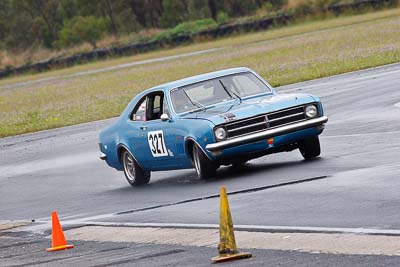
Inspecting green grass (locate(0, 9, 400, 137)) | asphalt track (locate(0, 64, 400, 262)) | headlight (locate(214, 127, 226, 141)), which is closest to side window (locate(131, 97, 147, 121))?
asphalt track (locate(0, 64, 400, 262))

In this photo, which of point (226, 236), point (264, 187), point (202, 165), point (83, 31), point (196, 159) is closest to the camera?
point (226, 236)

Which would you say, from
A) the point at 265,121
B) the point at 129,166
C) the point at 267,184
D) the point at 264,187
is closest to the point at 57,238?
the point at 264,187

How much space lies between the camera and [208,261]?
30.0ft

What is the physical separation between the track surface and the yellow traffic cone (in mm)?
1236

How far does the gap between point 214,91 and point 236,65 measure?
28313mm

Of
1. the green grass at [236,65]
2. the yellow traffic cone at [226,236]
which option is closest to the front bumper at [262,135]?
the yellow traffic cone at [226,236]

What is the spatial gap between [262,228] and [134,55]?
67.4 m

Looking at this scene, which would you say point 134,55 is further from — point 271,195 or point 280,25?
point 271,195

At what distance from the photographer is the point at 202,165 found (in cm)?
1502

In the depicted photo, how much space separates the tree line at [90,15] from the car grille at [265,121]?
90.7 m

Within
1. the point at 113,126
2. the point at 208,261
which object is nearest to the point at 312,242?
the point at 208,261

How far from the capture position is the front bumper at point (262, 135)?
48.0 ft

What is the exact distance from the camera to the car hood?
48.8 feet

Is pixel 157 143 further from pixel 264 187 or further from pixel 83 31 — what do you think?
pixel 83 31
